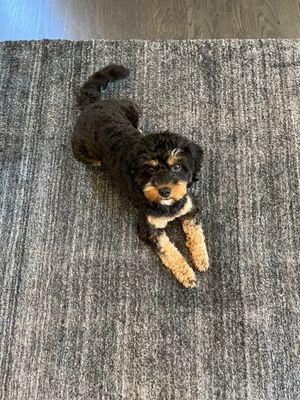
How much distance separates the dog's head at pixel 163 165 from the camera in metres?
1.43

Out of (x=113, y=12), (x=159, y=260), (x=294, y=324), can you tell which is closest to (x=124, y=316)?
(x=159, y=260)

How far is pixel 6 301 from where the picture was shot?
173 centimetres

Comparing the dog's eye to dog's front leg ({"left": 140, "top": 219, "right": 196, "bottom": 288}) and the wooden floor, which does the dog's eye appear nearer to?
dog's front leg ({"left": 140, "top": 219, "right": 196, "bottom": 288})

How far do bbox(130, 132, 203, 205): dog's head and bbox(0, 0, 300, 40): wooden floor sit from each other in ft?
3.01

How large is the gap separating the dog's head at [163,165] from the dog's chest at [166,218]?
0.44 feet

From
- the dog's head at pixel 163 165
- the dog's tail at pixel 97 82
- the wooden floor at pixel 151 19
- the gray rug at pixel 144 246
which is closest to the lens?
the dog's head at pixel 163 165

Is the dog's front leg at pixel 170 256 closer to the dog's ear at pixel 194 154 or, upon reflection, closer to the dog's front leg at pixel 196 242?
the dog's front leg at pixel 196 242

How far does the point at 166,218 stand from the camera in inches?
63.9

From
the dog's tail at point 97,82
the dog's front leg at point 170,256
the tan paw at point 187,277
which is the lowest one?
the tan paw at point 187,277

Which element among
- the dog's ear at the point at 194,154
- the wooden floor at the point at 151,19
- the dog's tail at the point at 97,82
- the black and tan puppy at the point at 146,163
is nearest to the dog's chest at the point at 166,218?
the black and tan puppy at the point at 146,163

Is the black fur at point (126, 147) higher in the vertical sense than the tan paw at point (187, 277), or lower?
higher

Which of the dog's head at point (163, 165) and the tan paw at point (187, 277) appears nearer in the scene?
the dog's head at point (163, 165)

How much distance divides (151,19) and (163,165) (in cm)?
109

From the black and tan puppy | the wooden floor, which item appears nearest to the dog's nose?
the black and tan puppy
